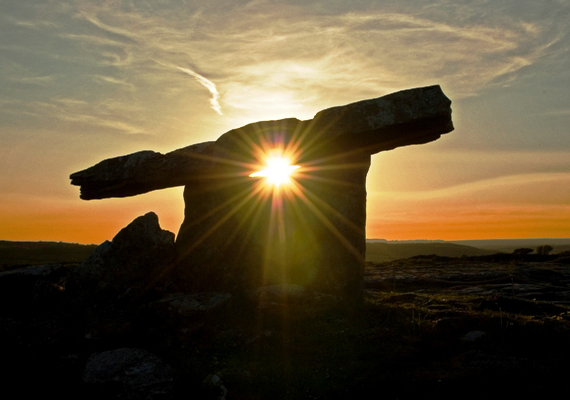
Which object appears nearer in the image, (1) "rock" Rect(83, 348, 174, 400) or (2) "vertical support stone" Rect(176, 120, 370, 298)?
(1) "rock" Rect(83, 348, 174, 400)

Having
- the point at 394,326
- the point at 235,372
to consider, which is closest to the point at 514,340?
the point at 394,326

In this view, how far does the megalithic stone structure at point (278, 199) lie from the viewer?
14.9 m

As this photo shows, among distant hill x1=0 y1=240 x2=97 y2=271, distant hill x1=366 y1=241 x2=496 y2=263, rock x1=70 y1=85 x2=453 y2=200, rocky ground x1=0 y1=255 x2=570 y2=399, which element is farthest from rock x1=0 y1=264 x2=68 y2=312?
distant hill x1=366 y1=241 x2=496 y2=263

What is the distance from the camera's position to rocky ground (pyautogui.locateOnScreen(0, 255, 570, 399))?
894 centimetres

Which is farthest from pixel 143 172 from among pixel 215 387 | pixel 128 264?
pixel 215 387

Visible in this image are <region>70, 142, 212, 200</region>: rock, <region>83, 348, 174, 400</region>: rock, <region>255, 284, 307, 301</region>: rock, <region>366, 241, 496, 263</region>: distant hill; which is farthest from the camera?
<region>366, 241, 496, 263</region>: distant hill

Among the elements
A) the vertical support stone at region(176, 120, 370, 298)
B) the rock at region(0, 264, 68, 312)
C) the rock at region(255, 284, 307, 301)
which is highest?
the vertical support stone at region(176, 120, 370, 298)

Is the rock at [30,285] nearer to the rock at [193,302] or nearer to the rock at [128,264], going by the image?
the rock at [128,264]

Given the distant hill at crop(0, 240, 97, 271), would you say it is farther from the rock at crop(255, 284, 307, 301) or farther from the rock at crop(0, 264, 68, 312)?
the rock at crop(255, 284, 307, 301)

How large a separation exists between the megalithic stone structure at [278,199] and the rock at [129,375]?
574 centimetres

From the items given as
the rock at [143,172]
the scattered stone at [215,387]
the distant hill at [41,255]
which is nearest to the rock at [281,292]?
the scattered stone at [215,387]

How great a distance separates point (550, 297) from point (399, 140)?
846cm

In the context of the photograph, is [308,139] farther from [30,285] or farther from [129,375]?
[30,285]

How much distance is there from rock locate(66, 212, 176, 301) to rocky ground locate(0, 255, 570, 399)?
515 millimetres
